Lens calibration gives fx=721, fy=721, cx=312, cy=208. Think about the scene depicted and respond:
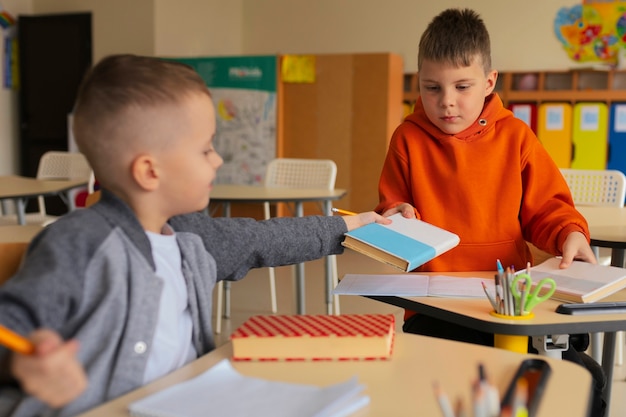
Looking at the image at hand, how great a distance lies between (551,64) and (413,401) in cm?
672

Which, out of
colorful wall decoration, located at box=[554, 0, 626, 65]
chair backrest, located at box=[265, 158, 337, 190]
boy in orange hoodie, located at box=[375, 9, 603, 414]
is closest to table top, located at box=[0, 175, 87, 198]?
chair backrest, located at box=[265, 158, 337, 190]

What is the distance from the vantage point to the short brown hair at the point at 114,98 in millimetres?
1018

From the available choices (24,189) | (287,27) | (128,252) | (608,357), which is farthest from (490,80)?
(287,27)

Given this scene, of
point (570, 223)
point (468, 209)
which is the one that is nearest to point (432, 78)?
point (468, 209)

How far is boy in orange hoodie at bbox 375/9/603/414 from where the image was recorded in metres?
1.81

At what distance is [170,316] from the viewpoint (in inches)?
41.3

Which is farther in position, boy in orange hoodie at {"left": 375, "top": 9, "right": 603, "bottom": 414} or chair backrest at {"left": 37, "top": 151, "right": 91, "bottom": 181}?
chair backrest at {"left": 37, "top": 151, "right": 91, "bottom": 181}

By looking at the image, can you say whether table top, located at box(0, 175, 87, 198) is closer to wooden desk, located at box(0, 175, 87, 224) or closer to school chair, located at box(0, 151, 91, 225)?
wooden desk, located at box(0, 175, 87, 224)

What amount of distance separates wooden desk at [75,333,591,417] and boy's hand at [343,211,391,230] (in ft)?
1.37

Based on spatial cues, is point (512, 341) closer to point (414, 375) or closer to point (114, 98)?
point (414, 375)

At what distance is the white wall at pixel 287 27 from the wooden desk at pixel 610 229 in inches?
181

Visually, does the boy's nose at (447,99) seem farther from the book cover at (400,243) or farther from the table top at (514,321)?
the table top at (514,321)

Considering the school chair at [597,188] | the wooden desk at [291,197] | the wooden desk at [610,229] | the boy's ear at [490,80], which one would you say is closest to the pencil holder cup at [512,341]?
the boy's ear at [490,80]

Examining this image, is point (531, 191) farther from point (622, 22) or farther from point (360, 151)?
point (622, 22)
